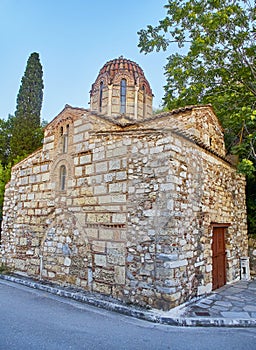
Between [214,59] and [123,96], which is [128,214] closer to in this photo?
[214,59]

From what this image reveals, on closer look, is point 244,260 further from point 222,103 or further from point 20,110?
point 20,110

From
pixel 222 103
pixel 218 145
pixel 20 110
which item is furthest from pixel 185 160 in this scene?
pixel 20 110

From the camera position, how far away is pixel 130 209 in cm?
568

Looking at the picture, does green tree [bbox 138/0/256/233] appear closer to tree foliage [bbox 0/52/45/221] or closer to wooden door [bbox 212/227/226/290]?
wooden door [bbox 212/227/226/290]

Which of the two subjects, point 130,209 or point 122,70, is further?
point 122,70

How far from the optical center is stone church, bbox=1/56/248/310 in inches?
210

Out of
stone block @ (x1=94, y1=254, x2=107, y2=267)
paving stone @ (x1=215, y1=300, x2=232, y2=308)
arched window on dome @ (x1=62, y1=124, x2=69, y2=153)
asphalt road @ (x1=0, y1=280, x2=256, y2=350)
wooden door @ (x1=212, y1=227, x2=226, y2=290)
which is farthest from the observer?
arched window on dome @ (x1=62, y1=124, x2=69, y2=153)

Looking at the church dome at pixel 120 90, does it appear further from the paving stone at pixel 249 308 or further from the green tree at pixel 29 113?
the paving stone at pixel 249 308

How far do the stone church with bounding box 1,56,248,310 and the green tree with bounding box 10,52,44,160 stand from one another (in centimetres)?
576

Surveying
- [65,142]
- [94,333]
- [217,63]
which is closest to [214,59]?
[217,63]

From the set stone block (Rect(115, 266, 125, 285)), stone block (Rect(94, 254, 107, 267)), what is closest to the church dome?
stone block (Rect(94, 254, 107, 267))

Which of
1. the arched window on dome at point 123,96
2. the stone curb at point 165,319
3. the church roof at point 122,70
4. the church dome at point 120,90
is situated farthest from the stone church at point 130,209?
the church roof at point 122,70

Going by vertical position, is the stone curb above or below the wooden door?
below

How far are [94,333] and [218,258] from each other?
4104 mm
